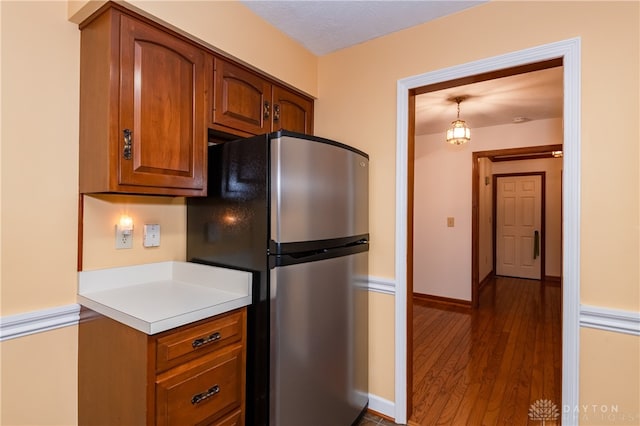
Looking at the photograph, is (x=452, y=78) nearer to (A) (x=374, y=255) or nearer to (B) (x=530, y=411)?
(A) (x=374, y=255)

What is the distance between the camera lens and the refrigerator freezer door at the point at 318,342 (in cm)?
141

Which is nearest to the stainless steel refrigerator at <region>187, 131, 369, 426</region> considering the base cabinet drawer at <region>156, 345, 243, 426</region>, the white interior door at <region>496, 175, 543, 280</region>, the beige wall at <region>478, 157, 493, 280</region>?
the base cabinet drawer at <region>156, 345, 243, 426</region>

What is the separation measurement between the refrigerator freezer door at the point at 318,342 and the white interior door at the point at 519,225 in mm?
5162

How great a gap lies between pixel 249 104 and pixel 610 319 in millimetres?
2047

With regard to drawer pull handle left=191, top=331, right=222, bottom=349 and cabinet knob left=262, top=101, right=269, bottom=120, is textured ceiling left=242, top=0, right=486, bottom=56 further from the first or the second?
drawer pull handle left=191, top=331, right=222, bottom=349

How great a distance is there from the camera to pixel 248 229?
150 centimetres

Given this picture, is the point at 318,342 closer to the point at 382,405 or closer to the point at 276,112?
the point at 382,405

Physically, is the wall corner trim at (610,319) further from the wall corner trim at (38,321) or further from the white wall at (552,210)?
the white wall at (552,210)

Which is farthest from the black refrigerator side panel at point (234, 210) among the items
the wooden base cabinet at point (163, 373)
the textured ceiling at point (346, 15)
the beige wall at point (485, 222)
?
the beige wall at point (485, 222)

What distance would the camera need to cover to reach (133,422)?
3.71 feet

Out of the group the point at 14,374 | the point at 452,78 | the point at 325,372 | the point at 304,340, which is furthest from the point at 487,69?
the point at 14,374

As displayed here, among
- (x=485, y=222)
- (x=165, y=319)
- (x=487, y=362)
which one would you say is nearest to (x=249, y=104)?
(x=165, y=319)

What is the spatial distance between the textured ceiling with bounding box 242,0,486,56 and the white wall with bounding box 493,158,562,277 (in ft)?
16.3

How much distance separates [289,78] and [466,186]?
299cm
